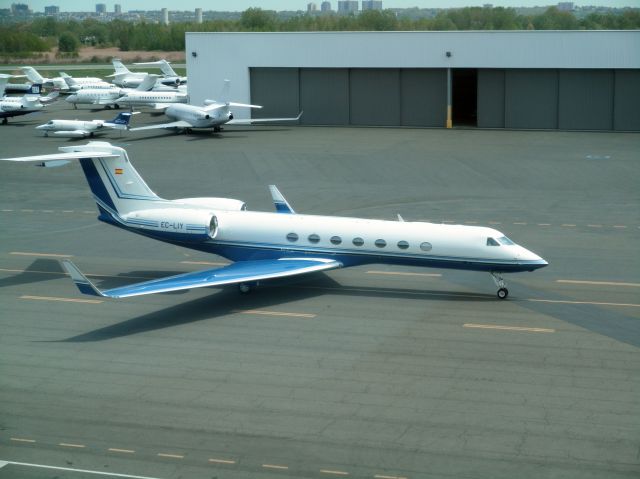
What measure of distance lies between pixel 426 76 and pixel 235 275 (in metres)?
46.6

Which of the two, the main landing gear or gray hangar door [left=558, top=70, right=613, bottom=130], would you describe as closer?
the main landing gear

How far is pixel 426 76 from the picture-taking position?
70.2 metres

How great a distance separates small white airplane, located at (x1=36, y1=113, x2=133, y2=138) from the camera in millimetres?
63906

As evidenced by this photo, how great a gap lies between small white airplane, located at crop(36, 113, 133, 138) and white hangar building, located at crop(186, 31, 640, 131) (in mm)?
10731

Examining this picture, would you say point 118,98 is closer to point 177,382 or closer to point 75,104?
point 75,104

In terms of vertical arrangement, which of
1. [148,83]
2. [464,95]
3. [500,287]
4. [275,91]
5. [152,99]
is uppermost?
[148,83]

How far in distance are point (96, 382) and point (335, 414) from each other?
5.89 meters

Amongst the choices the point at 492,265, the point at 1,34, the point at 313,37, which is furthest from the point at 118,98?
the point at 1,34

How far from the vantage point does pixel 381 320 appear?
25.7 metres

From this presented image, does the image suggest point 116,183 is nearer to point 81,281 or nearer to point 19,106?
point 81,281

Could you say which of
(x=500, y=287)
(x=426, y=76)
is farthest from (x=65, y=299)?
(x=426, y=76)

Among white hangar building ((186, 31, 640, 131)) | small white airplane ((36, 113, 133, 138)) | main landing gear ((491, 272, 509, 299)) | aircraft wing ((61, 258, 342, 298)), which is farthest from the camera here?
white hangar building ((186, 31, 640, 131))

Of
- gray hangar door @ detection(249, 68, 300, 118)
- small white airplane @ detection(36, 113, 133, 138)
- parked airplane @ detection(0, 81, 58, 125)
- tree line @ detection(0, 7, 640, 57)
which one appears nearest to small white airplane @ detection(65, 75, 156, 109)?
tree line @ detection(0, 7, 640, 57)

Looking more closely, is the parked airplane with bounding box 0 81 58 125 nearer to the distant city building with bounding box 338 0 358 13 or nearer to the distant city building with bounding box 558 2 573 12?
the distant city building with bounding box 558 2 573 12
